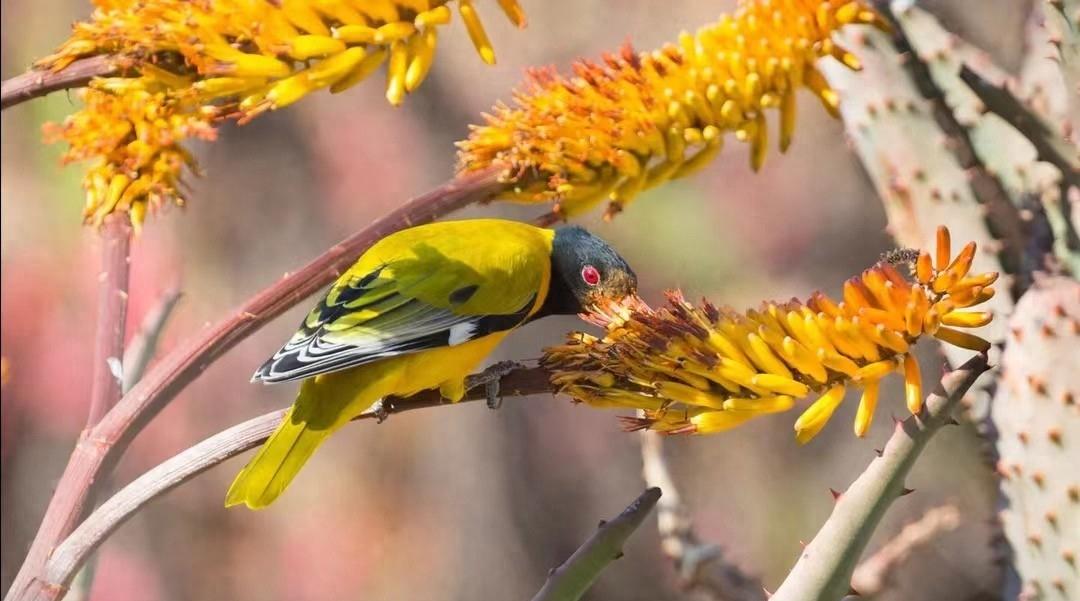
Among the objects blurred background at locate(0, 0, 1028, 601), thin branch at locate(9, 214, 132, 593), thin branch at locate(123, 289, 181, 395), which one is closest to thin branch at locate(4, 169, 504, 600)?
thin branch at locate(9, 214, 132, 593)

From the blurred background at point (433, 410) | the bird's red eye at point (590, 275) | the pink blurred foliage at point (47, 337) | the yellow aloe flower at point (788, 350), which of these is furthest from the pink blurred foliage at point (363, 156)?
the yellow aloe flower at point (788, 350)

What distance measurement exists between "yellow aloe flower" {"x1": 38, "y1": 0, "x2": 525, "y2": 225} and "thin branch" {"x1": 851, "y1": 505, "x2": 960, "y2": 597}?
34 cm

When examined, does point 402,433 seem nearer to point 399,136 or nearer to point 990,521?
point 399,136

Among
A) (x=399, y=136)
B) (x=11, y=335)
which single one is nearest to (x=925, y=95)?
(x=399, y=136)

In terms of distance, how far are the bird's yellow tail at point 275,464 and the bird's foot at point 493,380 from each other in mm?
67

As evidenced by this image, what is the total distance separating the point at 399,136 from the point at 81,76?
1.15 feet

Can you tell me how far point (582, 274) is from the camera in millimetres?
486

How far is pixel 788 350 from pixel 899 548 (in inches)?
12.1

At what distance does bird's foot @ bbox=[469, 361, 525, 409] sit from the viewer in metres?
0.44

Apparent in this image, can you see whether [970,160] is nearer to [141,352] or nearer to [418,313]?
[418,313]

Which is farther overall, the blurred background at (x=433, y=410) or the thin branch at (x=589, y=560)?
the blurred background at (x=433, y=410)

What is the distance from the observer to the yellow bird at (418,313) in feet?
1.38

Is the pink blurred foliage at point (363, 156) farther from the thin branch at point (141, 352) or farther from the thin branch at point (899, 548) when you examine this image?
the thin branch at point (899, 548)

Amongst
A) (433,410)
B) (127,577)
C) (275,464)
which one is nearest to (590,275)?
(275,464)
